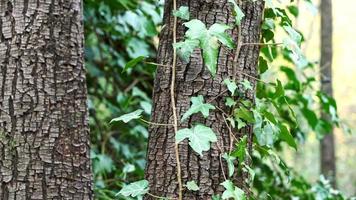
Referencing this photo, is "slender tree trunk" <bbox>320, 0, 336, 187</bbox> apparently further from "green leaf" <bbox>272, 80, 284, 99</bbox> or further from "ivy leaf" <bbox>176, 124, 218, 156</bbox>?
"ivy leaf" <bbox>176, 124, 218, 156</bbox>

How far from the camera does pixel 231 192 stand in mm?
1627

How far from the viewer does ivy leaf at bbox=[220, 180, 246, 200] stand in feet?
5.31

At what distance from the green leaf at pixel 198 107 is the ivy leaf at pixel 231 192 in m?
0.19

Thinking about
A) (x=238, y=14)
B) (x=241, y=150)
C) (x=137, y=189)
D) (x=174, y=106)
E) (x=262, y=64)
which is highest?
(x=238, y=14)

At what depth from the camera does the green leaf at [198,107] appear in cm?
165

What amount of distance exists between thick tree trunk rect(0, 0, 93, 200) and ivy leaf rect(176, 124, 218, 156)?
49 centimetres

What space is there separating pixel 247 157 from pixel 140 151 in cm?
211

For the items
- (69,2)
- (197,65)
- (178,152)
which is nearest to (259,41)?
(197,65)

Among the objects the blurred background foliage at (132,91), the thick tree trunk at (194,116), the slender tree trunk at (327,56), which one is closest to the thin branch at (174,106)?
the thick tree trunk at (194,116)

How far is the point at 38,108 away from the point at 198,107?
1.81 feet

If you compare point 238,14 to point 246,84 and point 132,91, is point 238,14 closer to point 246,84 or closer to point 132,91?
point 246,84

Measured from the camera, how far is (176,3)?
5.84 feet

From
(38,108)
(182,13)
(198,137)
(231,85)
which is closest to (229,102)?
(231,85)

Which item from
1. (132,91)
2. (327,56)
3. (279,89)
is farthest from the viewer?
(327,56)
